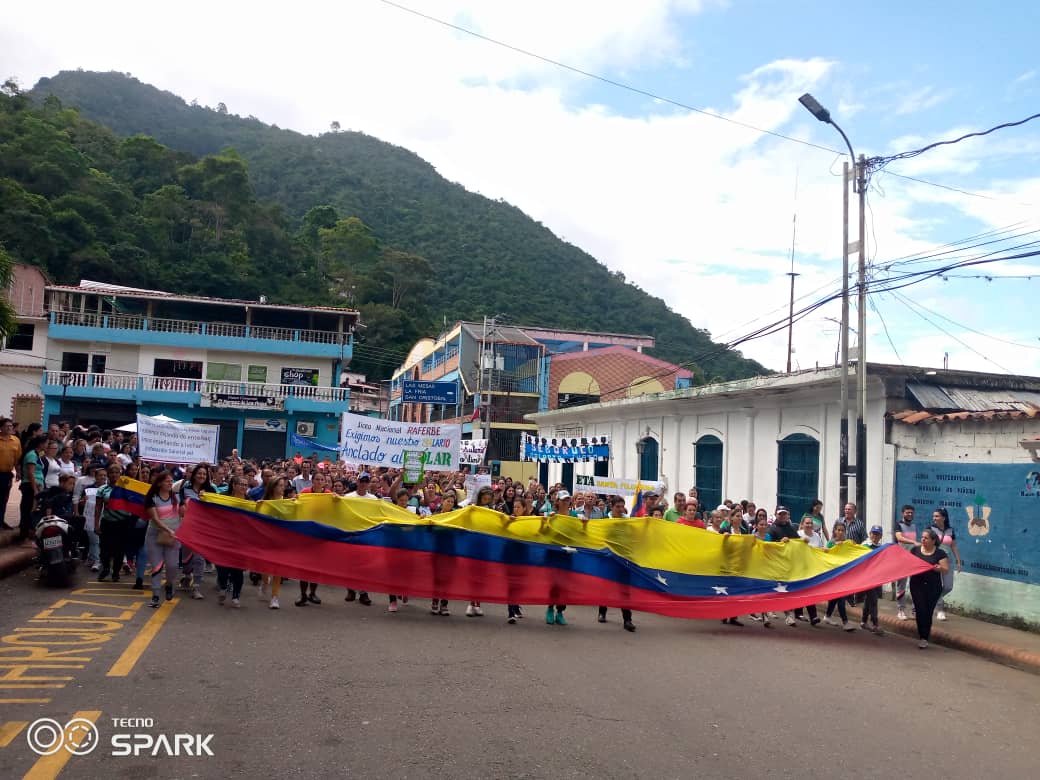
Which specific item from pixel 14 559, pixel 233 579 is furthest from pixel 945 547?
pixel 14 559

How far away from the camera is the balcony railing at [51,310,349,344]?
4425cm

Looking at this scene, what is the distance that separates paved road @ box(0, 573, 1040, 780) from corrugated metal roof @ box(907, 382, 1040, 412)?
622 centimetres

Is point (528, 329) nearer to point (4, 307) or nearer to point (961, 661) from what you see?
point (4, 307)

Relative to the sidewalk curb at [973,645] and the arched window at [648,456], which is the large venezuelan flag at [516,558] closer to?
the sidewalk curb at [973,645]

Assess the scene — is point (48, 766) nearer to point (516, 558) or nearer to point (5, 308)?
point (516, 558)

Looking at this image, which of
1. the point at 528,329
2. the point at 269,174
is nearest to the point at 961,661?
the point at 528,329

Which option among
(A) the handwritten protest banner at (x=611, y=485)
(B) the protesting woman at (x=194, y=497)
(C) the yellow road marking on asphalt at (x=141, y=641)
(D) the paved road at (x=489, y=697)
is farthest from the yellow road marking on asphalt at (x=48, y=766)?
(A) the handwritten protest banner at (x=611, y=485)

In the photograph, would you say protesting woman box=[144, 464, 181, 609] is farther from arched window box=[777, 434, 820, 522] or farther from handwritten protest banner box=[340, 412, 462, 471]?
arched window box=[777, 434, 820, 522]

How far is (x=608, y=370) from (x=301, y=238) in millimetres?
33953

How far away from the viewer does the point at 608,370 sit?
4909cm

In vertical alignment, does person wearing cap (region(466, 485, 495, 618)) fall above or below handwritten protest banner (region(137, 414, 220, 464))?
below

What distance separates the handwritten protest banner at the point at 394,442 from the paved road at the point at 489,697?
6934 millimetres

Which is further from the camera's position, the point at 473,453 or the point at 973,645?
the point at 473,453

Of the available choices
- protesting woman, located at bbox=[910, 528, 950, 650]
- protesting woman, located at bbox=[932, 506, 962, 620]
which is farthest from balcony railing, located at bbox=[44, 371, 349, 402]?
protesting woman, located at bbox=[910, 528, 950, 650]
